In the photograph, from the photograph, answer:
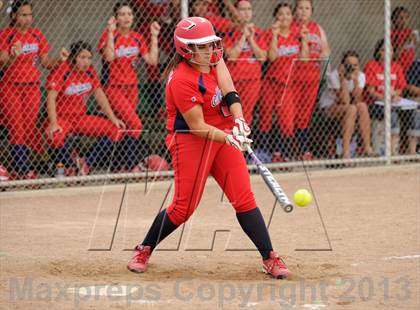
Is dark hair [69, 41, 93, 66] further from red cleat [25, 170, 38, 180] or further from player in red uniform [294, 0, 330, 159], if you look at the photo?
player in red uniform [294, 0, 330, 159]

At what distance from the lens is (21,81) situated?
30.8 ft

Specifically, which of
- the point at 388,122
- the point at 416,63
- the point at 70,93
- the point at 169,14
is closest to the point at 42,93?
the point at 70,93

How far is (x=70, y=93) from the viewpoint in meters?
9.64

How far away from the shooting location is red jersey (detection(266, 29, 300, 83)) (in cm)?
1059

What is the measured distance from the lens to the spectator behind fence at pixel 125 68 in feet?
32.0

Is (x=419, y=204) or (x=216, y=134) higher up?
(x=216, y=134)

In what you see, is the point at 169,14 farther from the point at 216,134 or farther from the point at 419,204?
the point at 216,134

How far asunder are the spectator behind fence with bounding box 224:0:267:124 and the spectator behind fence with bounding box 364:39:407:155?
1773mm

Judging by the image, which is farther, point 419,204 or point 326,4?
point 326,4

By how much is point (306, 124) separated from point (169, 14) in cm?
215

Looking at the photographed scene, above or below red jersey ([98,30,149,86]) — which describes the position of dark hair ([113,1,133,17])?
above

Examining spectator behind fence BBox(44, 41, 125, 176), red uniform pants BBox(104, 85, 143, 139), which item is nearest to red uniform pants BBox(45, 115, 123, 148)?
spectator behind fence BBox(44, 41, 125, 176)

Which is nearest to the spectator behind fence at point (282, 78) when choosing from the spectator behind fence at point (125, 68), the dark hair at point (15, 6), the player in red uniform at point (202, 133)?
the spectator behind fence at point (125, 68)

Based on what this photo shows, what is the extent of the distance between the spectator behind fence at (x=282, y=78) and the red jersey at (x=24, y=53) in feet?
8.78
